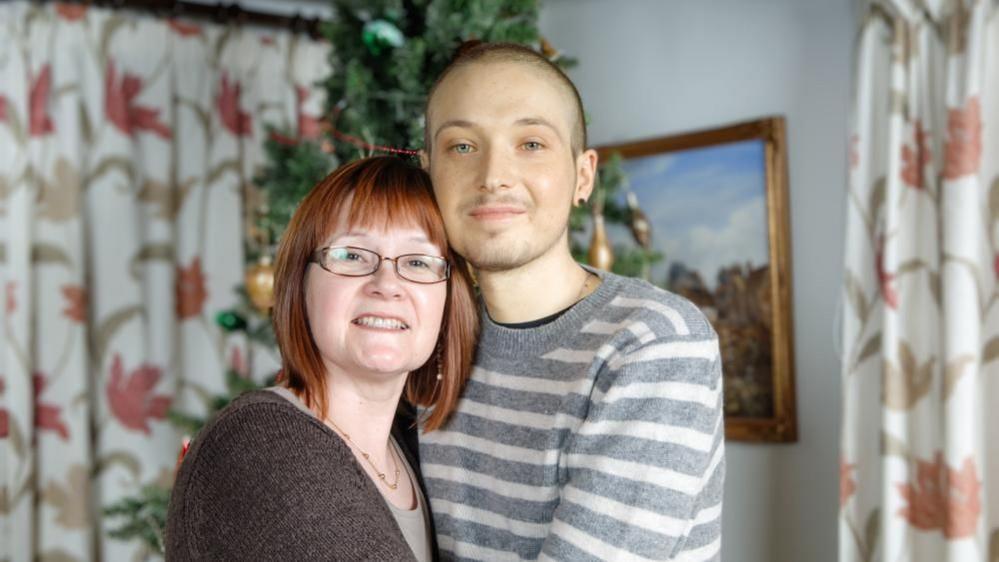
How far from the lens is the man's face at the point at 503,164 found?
1204mm

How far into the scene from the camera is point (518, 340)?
127 centimetres

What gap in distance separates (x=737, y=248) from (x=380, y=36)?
1218mm

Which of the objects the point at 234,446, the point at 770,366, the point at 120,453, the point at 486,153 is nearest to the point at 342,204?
the point at 486,153

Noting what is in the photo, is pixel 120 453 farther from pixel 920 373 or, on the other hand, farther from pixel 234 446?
pixel 920 373

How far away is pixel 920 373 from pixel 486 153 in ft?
4.21

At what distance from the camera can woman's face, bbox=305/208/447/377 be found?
121cm

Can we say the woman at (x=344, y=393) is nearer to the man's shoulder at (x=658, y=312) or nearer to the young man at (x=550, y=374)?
the young man at (x=550, y=374)

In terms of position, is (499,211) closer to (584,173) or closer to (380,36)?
(584,173)

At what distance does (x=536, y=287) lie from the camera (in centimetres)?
126

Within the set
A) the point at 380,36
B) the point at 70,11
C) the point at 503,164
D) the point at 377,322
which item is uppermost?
the point at 70,11

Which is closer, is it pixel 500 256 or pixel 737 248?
pixel 500 256

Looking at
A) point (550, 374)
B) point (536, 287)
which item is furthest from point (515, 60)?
point (550, 374)

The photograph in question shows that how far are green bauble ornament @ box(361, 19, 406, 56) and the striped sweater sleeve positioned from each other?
104cm

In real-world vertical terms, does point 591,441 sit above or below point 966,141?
below
